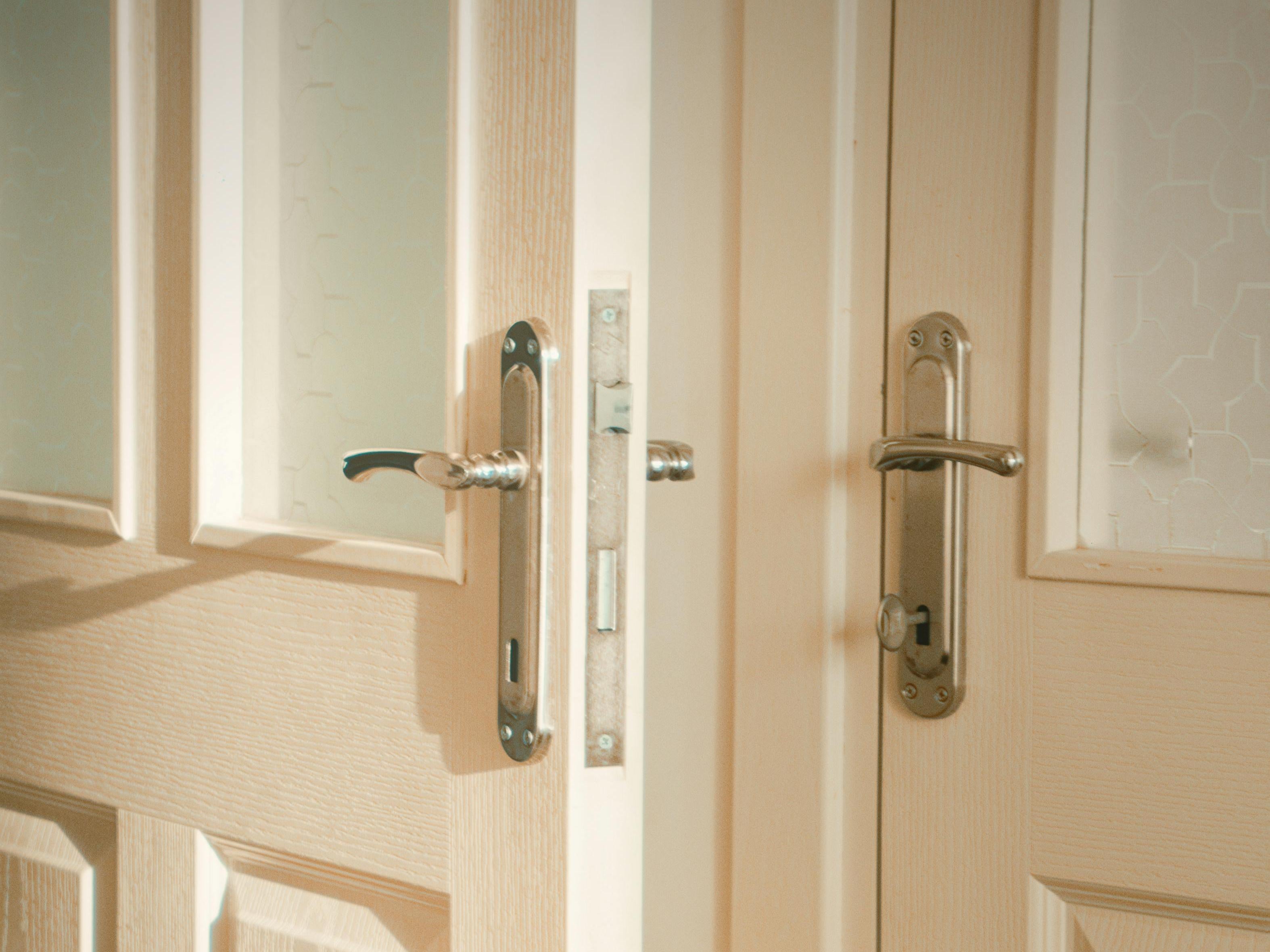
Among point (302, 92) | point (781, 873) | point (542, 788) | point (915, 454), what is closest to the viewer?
point (542, 788)

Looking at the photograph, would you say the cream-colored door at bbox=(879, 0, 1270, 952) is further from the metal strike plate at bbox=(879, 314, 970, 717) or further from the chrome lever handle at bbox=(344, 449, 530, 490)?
the chrome lever handle at bbox=(344, 449, 530, 490)

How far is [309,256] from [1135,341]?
0.56 m

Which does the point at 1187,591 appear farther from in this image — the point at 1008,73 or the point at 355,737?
the point at 355,737

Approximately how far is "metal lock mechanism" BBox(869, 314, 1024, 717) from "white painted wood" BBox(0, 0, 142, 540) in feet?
1.71

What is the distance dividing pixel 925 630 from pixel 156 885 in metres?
0.56

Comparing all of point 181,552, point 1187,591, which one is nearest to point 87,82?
point 181,552

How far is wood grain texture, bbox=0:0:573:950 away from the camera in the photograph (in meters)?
0.57

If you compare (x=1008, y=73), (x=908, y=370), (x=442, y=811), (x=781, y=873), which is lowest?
(x=781, y=873)

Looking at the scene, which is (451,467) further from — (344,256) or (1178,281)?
(1178,281)

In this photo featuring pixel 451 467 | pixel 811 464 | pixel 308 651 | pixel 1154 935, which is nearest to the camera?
pixel 451 467

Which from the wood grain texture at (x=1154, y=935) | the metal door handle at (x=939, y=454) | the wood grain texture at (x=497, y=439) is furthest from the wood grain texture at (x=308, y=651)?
the wood grain texture at (x=1154, y=935)

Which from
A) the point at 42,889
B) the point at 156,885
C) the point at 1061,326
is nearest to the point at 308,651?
the point at 156,885

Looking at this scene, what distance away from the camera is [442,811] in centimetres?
61

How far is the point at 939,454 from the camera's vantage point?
77cm
